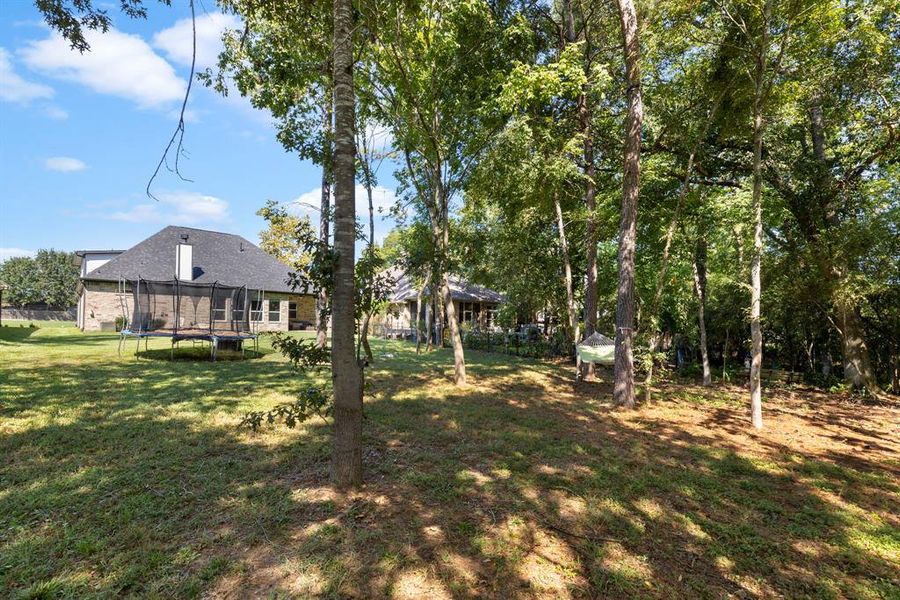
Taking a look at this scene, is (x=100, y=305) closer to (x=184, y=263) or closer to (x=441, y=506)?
(x=184, y=263)

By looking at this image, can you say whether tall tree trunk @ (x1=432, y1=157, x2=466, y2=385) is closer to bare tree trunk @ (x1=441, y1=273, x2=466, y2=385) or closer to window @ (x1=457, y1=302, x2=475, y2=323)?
bare tree trunk @ (x1=441, y1=273, x2=466, y2=385)

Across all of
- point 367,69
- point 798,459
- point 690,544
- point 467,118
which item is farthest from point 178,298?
point 798,459

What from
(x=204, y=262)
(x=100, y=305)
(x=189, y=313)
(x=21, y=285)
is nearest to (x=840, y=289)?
(x=189, y=313)

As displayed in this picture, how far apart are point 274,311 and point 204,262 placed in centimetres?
454

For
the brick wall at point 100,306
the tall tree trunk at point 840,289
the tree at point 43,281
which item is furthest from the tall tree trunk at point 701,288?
Result: the tree at point 43,281

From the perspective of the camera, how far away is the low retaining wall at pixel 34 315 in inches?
1568

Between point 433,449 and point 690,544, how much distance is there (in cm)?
259

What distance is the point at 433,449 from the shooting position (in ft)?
15.1

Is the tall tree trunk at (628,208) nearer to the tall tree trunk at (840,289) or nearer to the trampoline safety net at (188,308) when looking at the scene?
the tall tree trunk at (840,289)

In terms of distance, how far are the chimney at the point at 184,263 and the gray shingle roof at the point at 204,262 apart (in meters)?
0.36

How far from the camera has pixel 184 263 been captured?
21.0 m

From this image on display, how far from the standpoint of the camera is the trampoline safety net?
11.4 metres

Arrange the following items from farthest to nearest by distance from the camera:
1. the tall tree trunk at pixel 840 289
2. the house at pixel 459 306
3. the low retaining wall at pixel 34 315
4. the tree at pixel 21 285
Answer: the tree at pixel 21 285 < the low retaining wall at pixel 34 315 < the house at pixel 459 306 < the tall tree trunk at pixel 840 289

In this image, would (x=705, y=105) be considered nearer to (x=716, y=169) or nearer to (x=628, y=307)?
(x=716, y=169)
